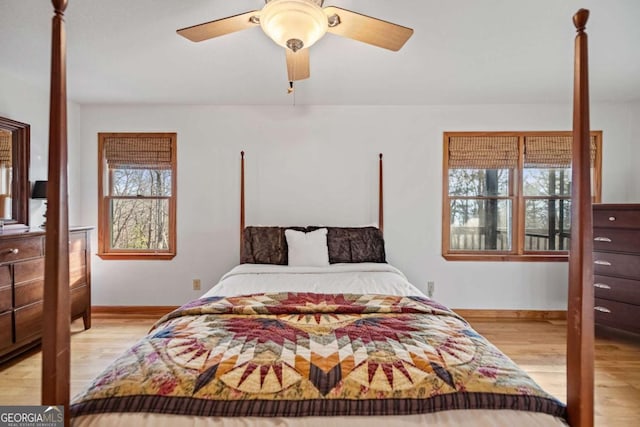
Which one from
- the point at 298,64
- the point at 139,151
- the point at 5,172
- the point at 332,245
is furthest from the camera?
the point at 139,151

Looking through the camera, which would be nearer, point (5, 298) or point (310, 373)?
point (310, 373)

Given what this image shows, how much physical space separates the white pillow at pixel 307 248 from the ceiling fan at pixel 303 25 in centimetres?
178

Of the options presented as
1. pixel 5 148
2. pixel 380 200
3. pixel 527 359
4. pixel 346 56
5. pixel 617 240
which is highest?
pixel 346 56

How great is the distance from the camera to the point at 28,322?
2.51 metres

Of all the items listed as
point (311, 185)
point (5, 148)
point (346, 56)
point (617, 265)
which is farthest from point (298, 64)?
point (617, 265)

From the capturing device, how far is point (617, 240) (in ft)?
9.53

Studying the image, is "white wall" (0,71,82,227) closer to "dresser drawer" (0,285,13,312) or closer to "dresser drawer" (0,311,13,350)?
"dresser drawer" (0,285,13,312)

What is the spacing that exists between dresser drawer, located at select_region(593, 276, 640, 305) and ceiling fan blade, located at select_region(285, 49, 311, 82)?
317 centimetres

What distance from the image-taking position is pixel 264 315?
161cm

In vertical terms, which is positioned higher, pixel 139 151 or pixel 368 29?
pixel 368 29

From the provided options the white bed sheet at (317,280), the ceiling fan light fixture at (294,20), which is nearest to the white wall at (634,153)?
the white bed sheet at (317,280)

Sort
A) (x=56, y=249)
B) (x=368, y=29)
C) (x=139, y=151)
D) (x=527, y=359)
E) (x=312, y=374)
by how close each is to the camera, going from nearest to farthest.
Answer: (x=56, y=249) < (x=312, y=374) < (x=368, y=29) < (x=527, y=359) < (x=139, y=151)

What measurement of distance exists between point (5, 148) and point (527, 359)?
15.0ft

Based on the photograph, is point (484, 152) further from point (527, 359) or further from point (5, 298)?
point (5, 298)
